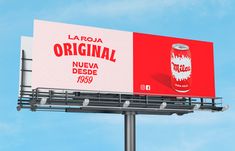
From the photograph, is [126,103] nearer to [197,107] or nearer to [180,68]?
[180,68]

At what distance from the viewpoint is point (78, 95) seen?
2842 centimetres

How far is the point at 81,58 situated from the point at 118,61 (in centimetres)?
201

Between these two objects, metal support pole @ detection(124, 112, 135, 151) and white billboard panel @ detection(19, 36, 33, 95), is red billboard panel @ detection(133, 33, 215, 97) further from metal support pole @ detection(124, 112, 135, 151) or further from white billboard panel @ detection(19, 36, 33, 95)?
white billboard panel @ detection(19, 36, 33, 95)

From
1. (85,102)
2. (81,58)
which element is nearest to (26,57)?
(81,58)

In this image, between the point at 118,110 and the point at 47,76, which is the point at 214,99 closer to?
the point at 118,110

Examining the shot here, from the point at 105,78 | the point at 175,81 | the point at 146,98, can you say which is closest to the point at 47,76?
the point at 105,78

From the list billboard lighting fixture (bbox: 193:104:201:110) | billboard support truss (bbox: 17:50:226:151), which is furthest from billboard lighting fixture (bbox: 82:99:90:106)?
billboard lighting fixture (bbox: 193:104:201:110)

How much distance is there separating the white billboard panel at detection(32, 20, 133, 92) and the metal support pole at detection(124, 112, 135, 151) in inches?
51.6

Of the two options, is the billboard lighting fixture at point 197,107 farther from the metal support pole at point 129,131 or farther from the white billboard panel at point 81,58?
the white billboard panel at point 81,58

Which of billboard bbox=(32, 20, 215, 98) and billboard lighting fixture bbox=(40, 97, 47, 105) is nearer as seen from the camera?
billboard lighting fixture bbox=(40, 97, 47, 105)

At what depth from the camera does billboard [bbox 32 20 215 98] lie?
90.5 feet

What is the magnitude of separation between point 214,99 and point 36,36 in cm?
1059

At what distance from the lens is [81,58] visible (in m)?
28.5

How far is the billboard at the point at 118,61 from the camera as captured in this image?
1086 inches
